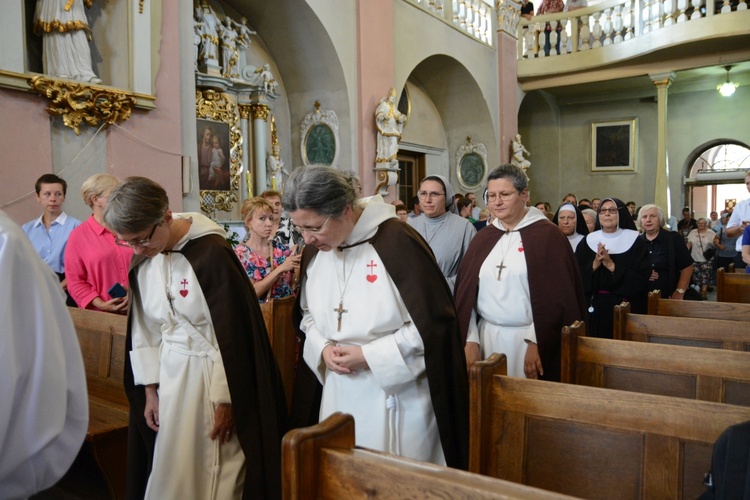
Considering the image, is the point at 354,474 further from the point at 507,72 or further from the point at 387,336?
the point at 507,72

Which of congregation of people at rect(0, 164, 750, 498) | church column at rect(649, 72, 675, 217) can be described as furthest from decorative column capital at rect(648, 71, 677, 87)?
congregation of people at rect(0, 164, 750, 498)

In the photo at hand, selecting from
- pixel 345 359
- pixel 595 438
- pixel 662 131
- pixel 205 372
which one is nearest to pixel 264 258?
pixel 205 372

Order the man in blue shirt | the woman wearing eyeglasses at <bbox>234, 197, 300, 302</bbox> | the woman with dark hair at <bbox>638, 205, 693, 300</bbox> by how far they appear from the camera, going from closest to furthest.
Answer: the woman wearing eyeglasses at <bbox>234, 197, 300, 302</bbox>
the man in blue shirt
the woman with dark hair at <bbox>638, 205, 693, 300</bbox>

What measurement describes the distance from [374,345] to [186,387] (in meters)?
0.74

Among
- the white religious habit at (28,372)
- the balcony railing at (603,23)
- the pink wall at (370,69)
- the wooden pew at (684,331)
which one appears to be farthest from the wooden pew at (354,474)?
the balcony railing at (603,23)

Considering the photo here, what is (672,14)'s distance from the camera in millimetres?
11930

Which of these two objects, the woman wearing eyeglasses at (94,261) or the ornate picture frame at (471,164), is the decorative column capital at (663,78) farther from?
the woman wearing eyeglasses at (94,261)

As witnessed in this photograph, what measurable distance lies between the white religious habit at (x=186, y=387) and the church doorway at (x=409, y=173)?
33.5 ft

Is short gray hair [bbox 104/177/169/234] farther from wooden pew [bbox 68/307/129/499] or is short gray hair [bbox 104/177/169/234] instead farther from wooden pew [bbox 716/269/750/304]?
wooden pew [bbox 716/269/750/304]

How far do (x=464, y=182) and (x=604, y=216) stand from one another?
8.96 metres

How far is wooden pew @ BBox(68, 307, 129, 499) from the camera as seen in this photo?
2881 millimetres

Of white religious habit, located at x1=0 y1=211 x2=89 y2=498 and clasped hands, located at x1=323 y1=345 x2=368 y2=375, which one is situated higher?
white religious habit, located at x1=0 y1=211 x2=89 y2=498

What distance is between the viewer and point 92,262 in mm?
3691

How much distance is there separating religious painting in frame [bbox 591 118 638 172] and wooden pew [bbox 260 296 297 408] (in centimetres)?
1382
